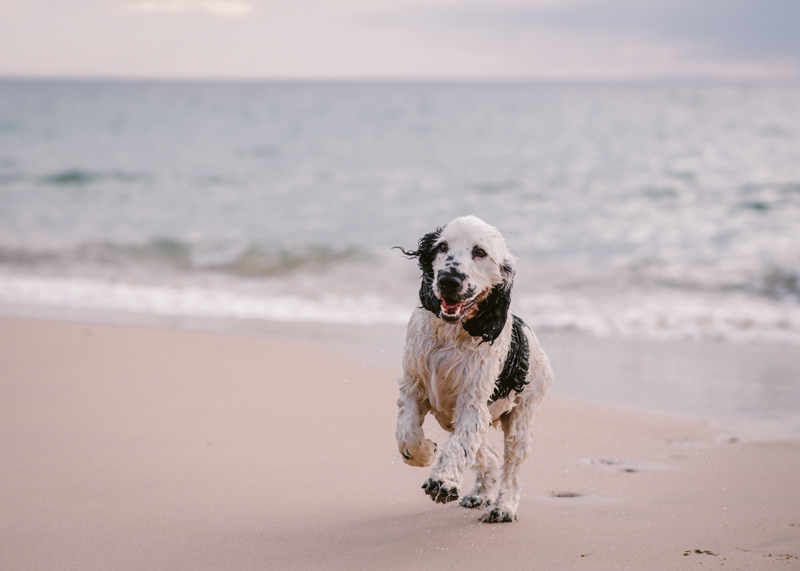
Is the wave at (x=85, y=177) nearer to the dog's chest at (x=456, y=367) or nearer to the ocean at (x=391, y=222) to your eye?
the ocean at (x=391, y=222)

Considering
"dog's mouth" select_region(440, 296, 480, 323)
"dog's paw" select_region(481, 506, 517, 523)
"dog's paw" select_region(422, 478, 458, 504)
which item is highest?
"dog's mouth" select_region(440, 296, 480, 323)

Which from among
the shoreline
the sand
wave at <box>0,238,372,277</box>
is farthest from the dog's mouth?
wave at <box>0,238,372,277</box>

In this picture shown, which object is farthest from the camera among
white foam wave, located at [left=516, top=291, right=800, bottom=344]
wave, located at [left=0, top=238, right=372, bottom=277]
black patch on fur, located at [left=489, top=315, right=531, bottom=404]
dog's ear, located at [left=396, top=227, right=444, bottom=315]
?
wave, located at [left=0, top=238, right=372, bottom=277]

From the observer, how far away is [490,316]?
4.24 metres

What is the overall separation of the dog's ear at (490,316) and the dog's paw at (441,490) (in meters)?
0.87

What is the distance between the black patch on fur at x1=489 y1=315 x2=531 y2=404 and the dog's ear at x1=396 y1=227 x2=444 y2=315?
0.69 meters

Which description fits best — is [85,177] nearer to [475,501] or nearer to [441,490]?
[475,501]

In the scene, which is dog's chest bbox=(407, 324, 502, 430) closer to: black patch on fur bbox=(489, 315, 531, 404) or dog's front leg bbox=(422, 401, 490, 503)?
dog's front leg bbox=(422, 401, 490, 503)

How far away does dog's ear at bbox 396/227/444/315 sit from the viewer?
4128 mm

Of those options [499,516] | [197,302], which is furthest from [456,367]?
[197,302]

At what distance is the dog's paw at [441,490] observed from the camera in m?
3.74

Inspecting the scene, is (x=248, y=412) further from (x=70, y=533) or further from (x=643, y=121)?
(x=643, y=121)

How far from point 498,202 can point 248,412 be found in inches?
630

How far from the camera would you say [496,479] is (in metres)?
5.14
